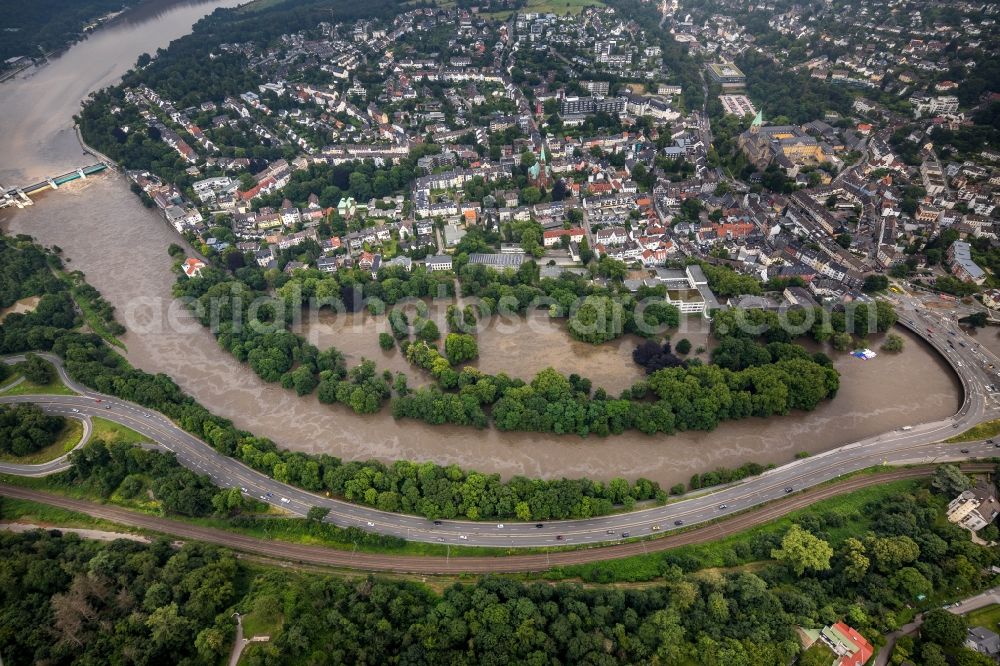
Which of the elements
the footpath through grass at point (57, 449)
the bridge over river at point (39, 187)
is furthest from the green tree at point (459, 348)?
the bridge over river at point (39, 187)

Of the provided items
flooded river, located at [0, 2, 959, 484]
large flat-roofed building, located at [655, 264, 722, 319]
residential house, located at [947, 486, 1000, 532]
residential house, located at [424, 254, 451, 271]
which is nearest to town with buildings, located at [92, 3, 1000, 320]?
residential house, located at [424, 254, 451, 271]

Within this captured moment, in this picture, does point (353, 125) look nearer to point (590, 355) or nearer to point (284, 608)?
point (590, 355)

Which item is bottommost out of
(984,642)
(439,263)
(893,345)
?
(439,263)

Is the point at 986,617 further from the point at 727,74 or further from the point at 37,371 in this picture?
the point at 727,74

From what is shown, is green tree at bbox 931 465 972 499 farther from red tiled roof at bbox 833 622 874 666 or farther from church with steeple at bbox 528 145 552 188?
church with steeple at bbox 528 145 552 188

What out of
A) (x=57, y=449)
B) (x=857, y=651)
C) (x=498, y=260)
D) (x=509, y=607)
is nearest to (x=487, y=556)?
(x=509, y=607)

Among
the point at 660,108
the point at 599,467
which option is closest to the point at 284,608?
the point at 599,467
